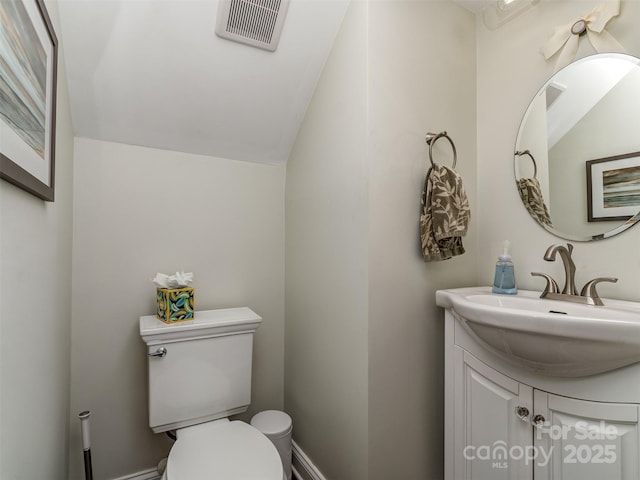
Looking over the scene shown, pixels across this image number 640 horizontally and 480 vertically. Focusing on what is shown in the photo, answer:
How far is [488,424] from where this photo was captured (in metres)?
1.06

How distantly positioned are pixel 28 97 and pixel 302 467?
67.6 inches

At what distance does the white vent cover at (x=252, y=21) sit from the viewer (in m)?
1.25

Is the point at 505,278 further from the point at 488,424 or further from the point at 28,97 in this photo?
the point at 28,97

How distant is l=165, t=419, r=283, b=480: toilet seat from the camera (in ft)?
3.34

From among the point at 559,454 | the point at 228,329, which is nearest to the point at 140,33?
the point at 228,329

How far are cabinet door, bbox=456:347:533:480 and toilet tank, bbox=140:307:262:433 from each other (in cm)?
88

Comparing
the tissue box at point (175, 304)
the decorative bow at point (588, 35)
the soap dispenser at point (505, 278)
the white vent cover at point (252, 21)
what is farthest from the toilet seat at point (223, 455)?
the decorative bow at point (588, 35)

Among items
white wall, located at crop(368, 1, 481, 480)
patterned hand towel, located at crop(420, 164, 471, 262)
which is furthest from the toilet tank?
patterned hand towel, located at crop(420, 164, 471, 262)

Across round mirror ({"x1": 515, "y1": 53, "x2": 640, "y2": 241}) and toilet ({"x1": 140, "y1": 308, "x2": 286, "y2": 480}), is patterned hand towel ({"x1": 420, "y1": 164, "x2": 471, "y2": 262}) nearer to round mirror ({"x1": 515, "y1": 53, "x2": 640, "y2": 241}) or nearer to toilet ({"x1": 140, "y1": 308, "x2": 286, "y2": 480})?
round mirror ({"x1": 515, "y1": 53, "x2": 640, "y2": 241})

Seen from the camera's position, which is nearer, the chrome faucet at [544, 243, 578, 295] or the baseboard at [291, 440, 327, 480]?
the chrome faucet at [544, 243, 578, 295]

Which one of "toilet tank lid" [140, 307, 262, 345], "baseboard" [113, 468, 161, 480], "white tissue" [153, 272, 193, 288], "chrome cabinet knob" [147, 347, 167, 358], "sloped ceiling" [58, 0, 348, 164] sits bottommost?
"baseboard" [113, 468, 161, 480]

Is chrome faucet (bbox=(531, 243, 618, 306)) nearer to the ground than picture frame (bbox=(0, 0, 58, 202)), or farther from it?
nearer to the ground

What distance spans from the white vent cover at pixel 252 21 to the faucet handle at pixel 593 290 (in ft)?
4.84

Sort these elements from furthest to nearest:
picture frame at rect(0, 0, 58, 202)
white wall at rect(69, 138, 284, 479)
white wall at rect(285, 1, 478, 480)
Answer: white wall at rect(69, 138, 284, 479) → white wall at rect(285, 1, 478, 480) → picture frame at rect(0, 0, 58, 202)
